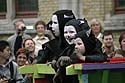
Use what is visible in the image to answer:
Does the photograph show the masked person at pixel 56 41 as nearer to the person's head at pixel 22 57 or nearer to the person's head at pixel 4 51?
the person's head at pixel 4 51

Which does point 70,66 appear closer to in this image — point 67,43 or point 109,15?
point 67,43

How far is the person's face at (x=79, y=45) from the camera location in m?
5.91

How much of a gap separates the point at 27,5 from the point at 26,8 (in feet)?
0.28

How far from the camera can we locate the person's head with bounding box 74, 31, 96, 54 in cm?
595

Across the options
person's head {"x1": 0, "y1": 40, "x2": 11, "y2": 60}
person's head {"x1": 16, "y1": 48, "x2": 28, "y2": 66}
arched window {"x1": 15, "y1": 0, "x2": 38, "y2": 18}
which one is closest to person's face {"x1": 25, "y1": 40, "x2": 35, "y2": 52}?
person's head {"x1": 16, "y1": 48, "x2": 28, "y2": 66}

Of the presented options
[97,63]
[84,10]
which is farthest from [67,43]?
[84,10]

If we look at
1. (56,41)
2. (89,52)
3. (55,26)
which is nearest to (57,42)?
(56,41)

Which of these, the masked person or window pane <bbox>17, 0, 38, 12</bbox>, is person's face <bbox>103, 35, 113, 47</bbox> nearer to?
the masked person

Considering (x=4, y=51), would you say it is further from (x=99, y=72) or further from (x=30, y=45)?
(x=99, y=72)

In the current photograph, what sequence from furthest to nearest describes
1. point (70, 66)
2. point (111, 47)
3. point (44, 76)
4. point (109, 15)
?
1. point (109, 15)
2. point (111, 47)
3. point (44, 76)
4. point (70, 66)

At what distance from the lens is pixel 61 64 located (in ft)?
19.2

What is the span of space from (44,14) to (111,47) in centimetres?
642

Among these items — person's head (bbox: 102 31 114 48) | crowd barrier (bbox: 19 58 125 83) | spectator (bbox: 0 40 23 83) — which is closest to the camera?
crowd barrier (bbox: 19 58 125 83)

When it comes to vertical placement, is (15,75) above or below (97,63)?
below
